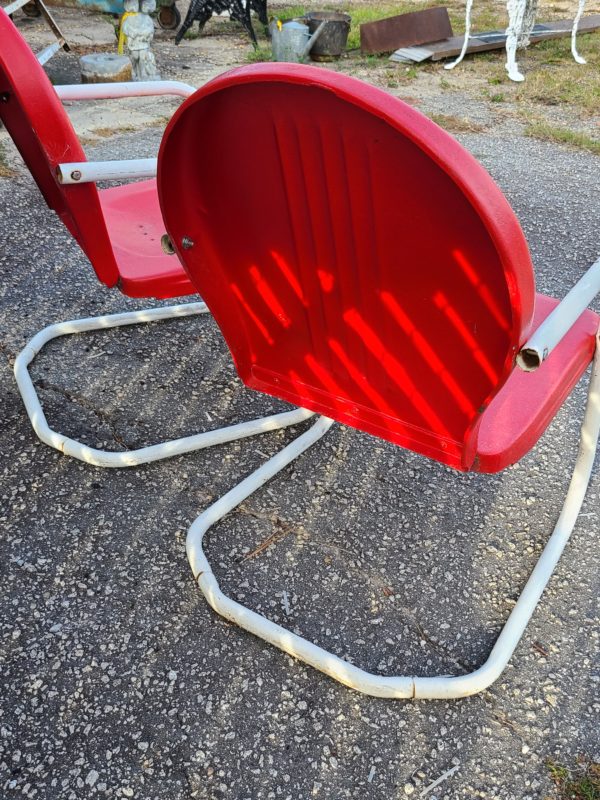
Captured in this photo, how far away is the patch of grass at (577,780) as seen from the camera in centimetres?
132

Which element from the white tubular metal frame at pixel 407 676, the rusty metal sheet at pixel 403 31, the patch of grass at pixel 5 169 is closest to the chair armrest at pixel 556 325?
the white tubular metal frame at pixel 407 676

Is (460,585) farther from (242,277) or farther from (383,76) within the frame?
(383,76)

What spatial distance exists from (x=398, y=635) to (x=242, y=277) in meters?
0.85

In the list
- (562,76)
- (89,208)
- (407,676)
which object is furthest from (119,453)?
(562,76)

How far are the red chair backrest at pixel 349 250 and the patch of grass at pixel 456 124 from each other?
4019 millimetres

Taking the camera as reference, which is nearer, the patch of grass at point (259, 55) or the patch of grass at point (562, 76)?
the patch of grass at point (562, 76)

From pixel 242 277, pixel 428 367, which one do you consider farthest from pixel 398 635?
pixel 242 277

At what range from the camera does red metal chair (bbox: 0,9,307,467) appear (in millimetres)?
1354

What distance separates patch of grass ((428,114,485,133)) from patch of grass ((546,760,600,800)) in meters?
4.26

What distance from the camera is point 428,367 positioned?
46.0 inches

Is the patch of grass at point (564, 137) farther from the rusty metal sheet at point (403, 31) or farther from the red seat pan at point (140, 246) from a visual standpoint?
the red seat pan at point (140, 246)

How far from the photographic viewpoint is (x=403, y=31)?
6891 millimetres

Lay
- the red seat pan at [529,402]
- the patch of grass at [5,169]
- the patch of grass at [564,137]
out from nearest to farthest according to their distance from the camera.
A: the red seat pan at [529,402] < the patch of grass at [5,169] < the patch of grass at [564,137]

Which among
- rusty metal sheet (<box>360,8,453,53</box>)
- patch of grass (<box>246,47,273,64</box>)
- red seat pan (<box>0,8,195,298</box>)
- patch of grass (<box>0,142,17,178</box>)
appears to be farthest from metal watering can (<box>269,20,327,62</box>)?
red seat pan (<box>0,8,195,298</box>)
